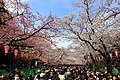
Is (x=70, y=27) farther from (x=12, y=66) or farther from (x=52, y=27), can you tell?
(x=52, y=27)

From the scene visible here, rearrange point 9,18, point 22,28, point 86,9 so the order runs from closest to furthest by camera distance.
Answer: point 9,18 < point 22,28 < point 86,9

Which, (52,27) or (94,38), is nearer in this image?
(52,27)

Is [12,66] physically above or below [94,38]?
below

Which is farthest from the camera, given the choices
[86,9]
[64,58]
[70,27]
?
[64,58]

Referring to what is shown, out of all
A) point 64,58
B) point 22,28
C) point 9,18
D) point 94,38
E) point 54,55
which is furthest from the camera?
point 64,58

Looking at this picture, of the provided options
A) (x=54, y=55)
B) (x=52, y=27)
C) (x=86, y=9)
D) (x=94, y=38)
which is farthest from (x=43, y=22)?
(x=54, y=55)

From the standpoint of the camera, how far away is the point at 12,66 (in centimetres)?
2631

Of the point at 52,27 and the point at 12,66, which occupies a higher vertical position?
the point at 52,27

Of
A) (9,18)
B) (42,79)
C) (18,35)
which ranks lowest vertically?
(42,79)

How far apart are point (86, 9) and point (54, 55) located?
28570 millimetres

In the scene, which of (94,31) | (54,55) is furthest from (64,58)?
(94,31)

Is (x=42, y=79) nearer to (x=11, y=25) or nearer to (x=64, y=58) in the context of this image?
(x=11, y=25)

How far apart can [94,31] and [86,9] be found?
271 cm

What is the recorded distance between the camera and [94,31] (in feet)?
73.3
